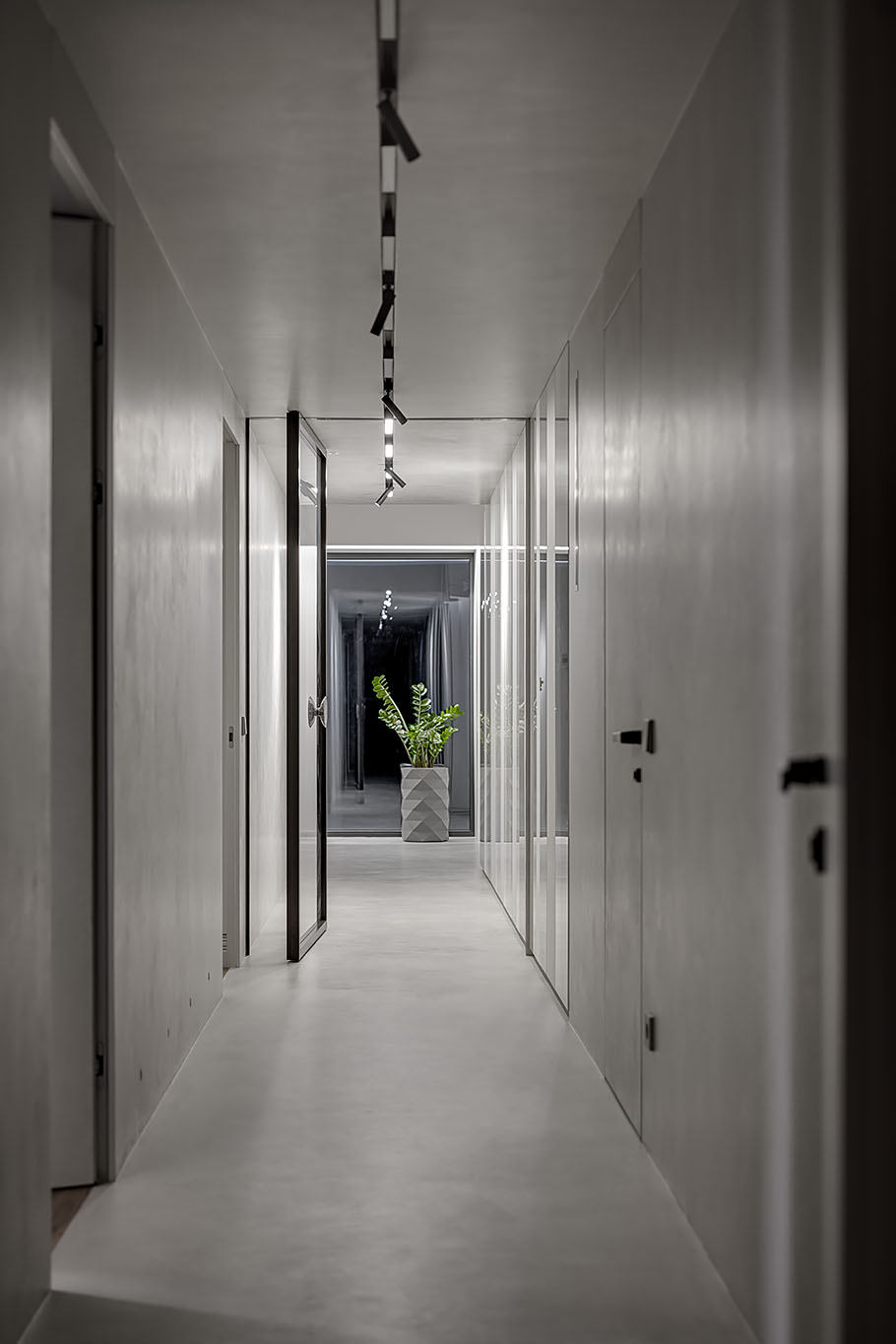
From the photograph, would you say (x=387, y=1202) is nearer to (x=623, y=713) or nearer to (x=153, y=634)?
(x=623, y=713)

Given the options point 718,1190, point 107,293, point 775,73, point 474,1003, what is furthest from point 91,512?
point 474,1003

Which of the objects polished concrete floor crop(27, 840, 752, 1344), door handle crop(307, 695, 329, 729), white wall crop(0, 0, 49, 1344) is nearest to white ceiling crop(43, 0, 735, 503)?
white wall crop(0, 0, 49, 1344)

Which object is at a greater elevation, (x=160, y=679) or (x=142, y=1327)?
(x=160, y=679)

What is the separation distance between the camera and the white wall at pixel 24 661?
Answer: 2.31 m

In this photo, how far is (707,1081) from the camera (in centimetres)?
272

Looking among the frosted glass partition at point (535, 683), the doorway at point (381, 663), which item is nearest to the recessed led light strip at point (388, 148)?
the frosted glass partition at point (535, 683)

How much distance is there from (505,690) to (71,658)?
4705 millimetres

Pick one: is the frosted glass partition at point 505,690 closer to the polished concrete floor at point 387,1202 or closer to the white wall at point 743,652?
Result: the polished concrete floor at point 387,1202

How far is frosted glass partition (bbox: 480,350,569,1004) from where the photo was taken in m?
5.18

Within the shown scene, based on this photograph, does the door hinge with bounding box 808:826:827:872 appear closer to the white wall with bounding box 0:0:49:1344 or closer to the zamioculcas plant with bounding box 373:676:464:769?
the white wall with bounding box 0:0:49:1344

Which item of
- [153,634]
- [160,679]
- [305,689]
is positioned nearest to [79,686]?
[153,634]

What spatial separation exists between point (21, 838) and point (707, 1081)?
1504 millimetres

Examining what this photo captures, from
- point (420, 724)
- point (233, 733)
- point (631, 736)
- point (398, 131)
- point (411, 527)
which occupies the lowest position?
point (420, 724)

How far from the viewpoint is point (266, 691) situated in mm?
7246
